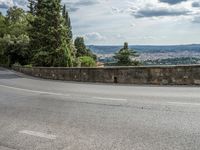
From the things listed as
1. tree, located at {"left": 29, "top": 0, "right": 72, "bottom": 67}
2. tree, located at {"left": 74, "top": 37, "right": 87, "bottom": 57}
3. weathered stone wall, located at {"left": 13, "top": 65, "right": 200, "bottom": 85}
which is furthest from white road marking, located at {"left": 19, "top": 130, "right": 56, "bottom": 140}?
tree, located at {"left": 74, "top": 37, "right": 87, "bottom": 57}

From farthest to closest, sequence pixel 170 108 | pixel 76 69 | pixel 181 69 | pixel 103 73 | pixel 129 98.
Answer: pixel 76 69, pixel 103 73, pixel 181 69, pixel 129 98, pixel 170 108

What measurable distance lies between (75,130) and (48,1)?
33.3 meters

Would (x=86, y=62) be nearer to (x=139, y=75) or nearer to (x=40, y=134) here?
(x=139, y=75)

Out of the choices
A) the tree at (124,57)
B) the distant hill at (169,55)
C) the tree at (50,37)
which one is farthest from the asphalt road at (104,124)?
the tree at (124,57)

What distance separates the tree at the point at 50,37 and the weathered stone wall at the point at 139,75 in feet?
45.7

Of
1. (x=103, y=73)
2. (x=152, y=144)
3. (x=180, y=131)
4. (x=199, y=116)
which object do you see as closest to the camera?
(x=152, y=144)

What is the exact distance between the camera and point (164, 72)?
17.2 metres

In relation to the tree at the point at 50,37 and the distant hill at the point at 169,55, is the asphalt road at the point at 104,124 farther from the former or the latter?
the tree at the point at 50,37

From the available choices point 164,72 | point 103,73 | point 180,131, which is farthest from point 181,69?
point 180,131

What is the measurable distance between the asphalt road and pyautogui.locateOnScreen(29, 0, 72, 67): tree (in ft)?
83.5

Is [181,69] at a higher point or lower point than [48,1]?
lower

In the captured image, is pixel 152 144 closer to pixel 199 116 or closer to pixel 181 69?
pixel 199 116

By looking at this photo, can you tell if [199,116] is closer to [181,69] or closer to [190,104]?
[190,104]

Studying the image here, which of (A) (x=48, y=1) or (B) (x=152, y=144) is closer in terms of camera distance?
(B) (x=152, y=144)
